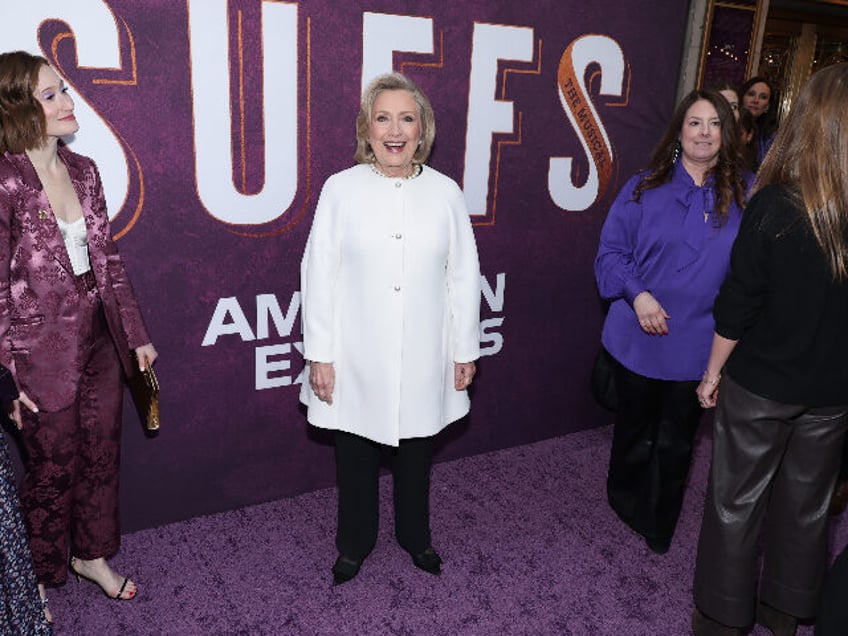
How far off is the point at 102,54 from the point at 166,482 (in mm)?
1615

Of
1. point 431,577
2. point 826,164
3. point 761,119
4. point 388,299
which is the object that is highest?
point 761,119

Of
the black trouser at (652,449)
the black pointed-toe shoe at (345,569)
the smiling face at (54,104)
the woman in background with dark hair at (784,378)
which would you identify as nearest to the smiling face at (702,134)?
the woman in background with dark hair at (784,378)

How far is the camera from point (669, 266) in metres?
2.58

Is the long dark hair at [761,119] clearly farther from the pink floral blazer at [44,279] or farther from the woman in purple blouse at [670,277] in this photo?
the pink floral blazer at [44,279]

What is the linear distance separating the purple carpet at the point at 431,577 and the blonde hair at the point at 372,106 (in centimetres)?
152

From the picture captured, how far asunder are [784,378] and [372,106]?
1429 millimetres

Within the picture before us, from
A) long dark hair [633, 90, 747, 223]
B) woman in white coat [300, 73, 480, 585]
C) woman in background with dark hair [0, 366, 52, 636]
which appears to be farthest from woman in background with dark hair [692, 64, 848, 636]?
woman in background with dark hair [0, 366, 52, 636]

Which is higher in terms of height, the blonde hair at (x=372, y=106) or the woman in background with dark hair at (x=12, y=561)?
the blonde hair at (x=372, y=106)

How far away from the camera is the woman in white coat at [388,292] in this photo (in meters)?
2.26

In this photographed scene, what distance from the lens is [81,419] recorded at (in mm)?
2377

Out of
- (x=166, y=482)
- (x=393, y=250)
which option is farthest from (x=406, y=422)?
(x=166, y=482)

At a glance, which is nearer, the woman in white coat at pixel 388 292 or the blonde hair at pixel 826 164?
the blonde hair at pixel 826 164

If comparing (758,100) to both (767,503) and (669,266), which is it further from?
(767,503)

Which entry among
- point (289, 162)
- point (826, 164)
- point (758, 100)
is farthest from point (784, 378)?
point (758, 100)
